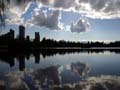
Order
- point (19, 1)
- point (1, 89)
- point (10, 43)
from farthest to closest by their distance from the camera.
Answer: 1. point (10, 43)
2. point (1, 89)
3. point (19, 1)

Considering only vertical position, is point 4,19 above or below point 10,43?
above

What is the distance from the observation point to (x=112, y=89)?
13492 mm

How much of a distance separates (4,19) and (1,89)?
334 cm

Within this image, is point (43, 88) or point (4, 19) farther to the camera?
point (43, 88)

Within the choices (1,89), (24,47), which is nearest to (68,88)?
(1,89)

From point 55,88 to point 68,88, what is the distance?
54 centimetres

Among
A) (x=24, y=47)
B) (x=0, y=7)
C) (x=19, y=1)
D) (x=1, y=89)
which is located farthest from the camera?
(x=24, y=47)

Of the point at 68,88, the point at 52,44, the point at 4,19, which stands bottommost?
the point at 52,44

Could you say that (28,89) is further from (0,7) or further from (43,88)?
(0,7)

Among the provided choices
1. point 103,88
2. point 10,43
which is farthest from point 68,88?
point 10,43

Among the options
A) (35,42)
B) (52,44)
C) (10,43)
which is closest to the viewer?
(10,43)

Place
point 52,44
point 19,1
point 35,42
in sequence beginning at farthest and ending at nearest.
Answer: point 52,44 → point 35,42 → point 19,1

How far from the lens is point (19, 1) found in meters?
10.2

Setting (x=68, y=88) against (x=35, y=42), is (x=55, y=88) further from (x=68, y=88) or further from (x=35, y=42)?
(x=35, y=42)
